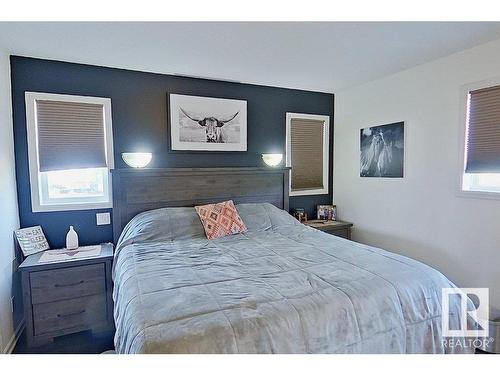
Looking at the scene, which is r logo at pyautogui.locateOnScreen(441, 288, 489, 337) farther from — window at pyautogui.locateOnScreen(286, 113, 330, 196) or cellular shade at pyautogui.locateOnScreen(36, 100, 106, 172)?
cellular shade at pyautogui.locateOnScreen(36, 100, 106, 172)

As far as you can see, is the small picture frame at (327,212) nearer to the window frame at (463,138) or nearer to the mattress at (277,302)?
the window frame at (463,138)

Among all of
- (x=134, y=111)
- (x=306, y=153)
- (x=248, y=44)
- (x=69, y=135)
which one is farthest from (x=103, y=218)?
(x=306, y=153)

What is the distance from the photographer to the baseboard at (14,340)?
7.27ft

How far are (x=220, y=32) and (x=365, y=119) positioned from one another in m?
2.20

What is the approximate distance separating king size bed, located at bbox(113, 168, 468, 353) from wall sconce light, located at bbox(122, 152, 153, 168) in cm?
65

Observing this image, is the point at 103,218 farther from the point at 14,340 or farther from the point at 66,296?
the point at 14,340

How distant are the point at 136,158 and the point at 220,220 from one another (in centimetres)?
104

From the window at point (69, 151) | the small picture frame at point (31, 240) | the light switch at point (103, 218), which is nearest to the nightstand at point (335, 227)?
the light switch at point (103, 218)

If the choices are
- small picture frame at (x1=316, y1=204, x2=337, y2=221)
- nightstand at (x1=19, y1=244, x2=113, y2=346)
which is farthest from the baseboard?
small picture frame at (x1=316, y1=204, x2=337, y2=221)

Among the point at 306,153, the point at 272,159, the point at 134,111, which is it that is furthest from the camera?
the point at 306,153

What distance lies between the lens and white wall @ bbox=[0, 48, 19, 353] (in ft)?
7.41

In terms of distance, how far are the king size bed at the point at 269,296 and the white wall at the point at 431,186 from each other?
3.47 feet

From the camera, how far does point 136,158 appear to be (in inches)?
114
